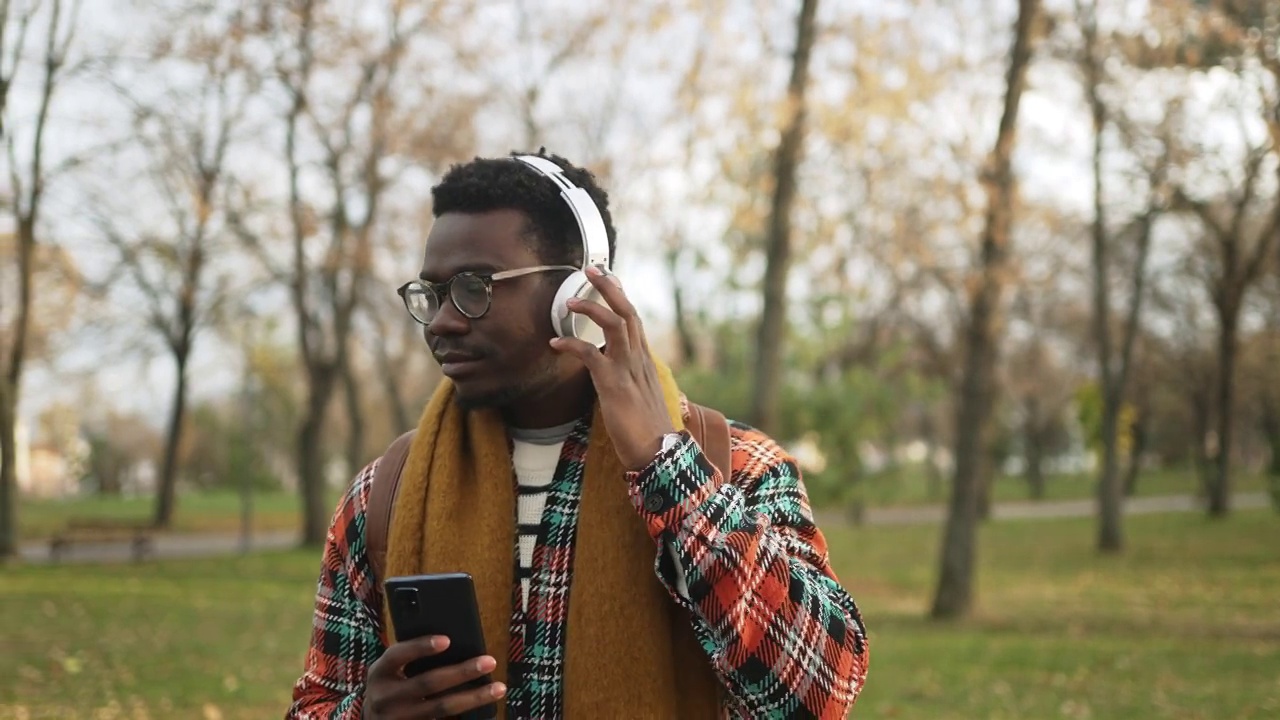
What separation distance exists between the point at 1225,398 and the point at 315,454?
830 inches

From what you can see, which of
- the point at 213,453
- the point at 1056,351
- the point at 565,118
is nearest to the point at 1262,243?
the point at 565,118

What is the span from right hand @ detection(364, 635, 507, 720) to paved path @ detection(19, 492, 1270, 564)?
924 inches

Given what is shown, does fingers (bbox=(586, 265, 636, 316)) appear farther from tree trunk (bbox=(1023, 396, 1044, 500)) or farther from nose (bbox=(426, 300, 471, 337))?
tree trunk (bbox=(1023, 396, 1044, 500))

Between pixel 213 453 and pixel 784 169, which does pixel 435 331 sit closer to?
pixel 784 169

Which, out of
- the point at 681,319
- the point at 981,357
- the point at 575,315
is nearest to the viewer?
the point at 575,315

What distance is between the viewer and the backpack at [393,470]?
6.99 feet

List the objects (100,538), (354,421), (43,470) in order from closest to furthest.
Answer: (100,538) → (354,421) → (43,470)

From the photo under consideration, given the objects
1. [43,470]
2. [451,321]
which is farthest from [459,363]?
[43,470]

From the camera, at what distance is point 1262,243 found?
22266 millimetres

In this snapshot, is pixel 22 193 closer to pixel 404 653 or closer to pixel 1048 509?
pixel 404 653

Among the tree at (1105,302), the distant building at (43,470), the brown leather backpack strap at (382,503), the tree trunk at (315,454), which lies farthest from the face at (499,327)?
the distant building at (43,470)

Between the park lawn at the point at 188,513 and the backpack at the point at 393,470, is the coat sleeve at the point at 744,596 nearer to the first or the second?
the backpack at the point at 393,470

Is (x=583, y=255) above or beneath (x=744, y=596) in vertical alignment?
above

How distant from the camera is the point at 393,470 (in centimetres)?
225
